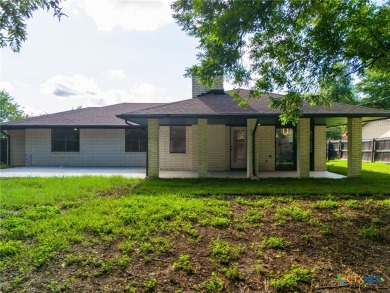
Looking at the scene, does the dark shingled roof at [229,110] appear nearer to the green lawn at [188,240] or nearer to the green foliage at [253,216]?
the green lawn at [188,240]

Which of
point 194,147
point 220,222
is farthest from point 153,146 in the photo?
point 220,222

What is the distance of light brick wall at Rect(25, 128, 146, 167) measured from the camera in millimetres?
15461

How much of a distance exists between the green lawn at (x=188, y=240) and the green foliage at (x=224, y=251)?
1cm

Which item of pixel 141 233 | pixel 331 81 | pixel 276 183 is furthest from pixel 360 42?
pixel 141 233

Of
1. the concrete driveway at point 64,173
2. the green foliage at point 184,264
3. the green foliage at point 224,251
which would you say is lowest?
the green foliage at point 184,264

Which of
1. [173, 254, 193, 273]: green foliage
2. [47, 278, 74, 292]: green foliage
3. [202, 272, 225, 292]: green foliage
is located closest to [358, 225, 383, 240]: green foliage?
[202, 272, 225, 292]: green foliage

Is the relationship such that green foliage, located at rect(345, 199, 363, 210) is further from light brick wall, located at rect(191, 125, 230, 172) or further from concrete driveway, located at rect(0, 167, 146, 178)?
concrete driveway, located at rect(0, 167, 146, 178)

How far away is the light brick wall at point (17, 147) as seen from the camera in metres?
16.0

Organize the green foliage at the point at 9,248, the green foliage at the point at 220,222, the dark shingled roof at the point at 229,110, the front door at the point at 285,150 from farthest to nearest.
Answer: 1. the front door at the point at 285,150
2. the dark shingled roof at the point at 229,110
3. the green foliage at the point at 220,222
4. the green foliage at the point at 9,248

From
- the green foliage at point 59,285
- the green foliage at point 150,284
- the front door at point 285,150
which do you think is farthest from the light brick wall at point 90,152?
the green foliage at point 150,284

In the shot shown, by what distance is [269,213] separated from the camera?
18.2 feet

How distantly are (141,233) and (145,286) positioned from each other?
139 centimetres

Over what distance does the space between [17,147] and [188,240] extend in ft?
52.6

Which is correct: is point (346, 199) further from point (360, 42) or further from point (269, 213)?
point (360, 42)
